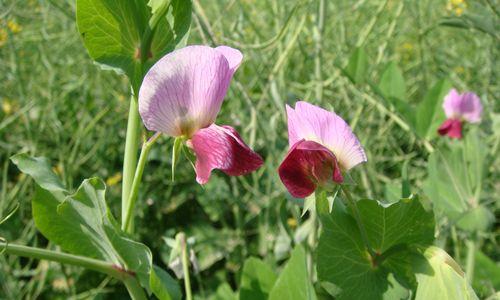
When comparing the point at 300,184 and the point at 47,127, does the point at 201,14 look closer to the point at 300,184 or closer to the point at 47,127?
the point at 300,184

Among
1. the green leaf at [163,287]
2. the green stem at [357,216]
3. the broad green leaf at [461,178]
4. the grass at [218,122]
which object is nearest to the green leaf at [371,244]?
the green stem at [357,216]

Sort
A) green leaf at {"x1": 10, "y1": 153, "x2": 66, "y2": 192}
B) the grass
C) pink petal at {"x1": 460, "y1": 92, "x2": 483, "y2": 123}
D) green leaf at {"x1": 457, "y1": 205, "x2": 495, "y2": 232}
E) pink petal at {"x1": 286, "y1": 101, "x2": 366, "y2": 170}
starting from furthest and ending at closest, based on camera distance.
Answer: the grass, pink petal at {"x1": 460, "y1": 92, "x2": 483, "y2": 123}, green leaf at {"x1": 457, "y1": 205, "x2": 495, "y2": 232}, green leaf at {"x1": 10, "y1": 153, "x2": 66, "y2": 192}, pink petal at {"x1": 286, "y1": 101, "x2": 366, "y2": 170}

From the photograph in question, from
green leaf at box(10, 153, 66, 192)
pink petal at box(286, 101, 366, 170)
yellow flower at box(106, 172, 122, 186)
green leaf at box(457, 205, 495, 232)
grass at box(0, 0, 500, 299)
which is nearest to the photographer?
pink petal at box(286, 101, 366, 170)

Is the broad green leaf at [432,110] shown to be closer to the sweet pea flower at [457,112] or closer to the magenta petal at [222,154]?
the sweet pea flower at [457,112]

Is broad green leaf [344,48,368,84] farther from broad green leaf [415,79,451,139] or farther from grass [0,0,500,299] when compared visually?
grass [0,0,500,299]

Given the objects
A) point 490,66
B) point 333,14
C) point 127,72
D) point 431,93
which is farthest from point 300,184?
point 333,14

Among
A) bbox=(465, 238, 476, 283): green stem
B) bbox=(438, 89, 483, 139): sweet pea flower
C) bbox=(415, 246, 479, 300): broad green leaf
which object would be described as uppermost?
bbox=(415, 246, 479, 300): broad green leaf

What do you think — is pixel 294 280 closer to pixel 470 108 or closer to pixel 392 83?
pixel 392 83

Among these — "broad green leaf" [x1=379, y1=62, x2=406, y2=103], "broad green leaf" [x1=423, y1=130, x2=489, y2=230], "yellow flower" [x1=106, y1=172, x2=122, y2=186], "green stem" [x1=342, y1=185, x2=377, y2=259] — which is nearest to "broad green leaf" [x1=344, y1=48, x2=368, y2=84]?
"broad green leaf" [x1=379, y1=62, x2=406, y2=103]
